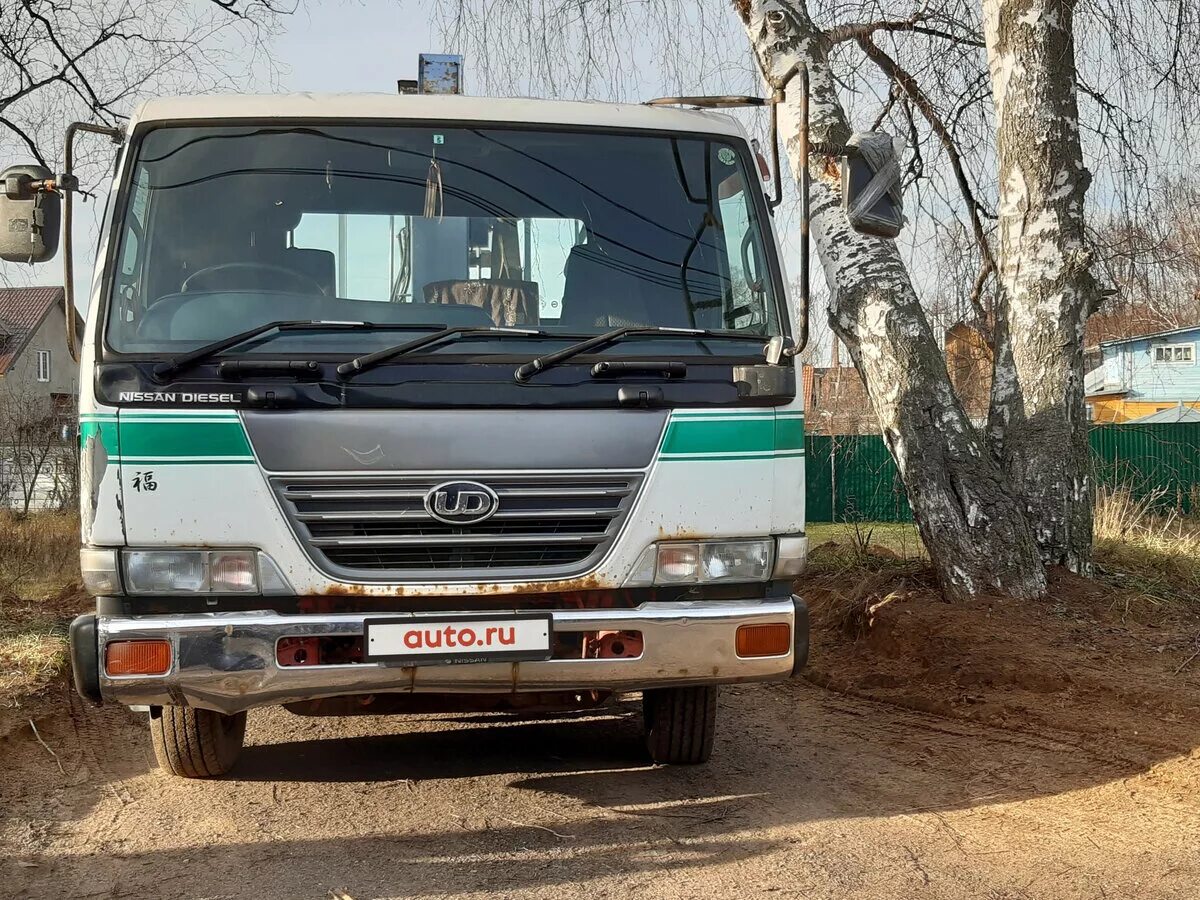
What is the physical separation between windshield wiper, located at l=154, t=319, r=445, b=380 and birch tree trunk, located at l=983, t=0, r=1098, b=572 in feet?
15.0

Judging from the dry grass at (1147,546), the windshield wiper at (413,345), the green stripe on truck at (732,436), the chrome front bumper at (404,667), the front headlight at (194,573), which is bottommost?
the dry grass at (1147,546)

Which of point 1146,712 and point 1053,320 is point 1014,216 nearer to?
point 1053,320

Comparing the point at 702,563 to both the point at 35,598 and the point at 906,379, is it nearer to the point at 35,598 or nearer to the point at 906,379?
the point at 906,379

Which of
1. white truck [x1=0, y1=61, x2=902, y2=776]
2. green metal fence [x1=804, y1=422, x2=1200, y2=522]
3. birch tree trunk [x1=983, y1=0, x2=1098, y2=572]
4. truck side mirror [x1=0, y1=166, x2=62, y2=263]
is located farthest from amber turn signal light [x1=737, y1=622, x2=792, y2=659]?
green metal fence [x1=804, y1=422, x2=1200, y2=522]

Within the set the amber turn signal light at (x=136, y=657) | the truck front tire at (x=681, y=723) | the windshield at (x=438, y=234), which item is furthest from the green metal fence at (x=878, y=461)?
the amber turn signal light at (x=136, y=657)

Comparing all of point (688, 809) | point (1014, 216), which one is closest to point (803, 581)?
point (1014, 216)

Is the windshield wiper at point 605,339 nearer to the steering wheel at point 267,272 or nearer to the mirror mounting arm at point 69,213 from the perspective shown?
the steering wheel at point 267,272

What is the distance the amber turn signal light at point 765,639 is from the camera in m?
4.19

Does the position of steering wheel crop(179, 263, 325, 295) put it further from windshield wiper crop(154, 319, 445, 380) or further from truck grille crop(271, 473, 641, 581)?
truck grille crop(271, 473, 641, 581)

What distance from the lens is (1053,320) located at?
24.8 feet

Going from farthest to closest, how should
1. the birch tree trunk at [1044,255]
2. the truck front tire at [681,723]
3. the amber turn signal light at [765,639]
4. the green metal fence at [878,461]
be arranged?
the green metal fence at [878,461]
the birch tree trunk at [1044,255]
the truck front tire at [681,723]
the amber turn signal light at [765,639]

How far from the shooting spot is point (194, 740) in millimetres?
4719

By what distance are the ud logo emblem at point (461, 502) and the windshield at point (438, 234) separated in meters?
0.46

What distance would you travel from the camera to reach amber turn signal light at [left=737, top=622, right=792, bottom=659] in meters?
4.19
